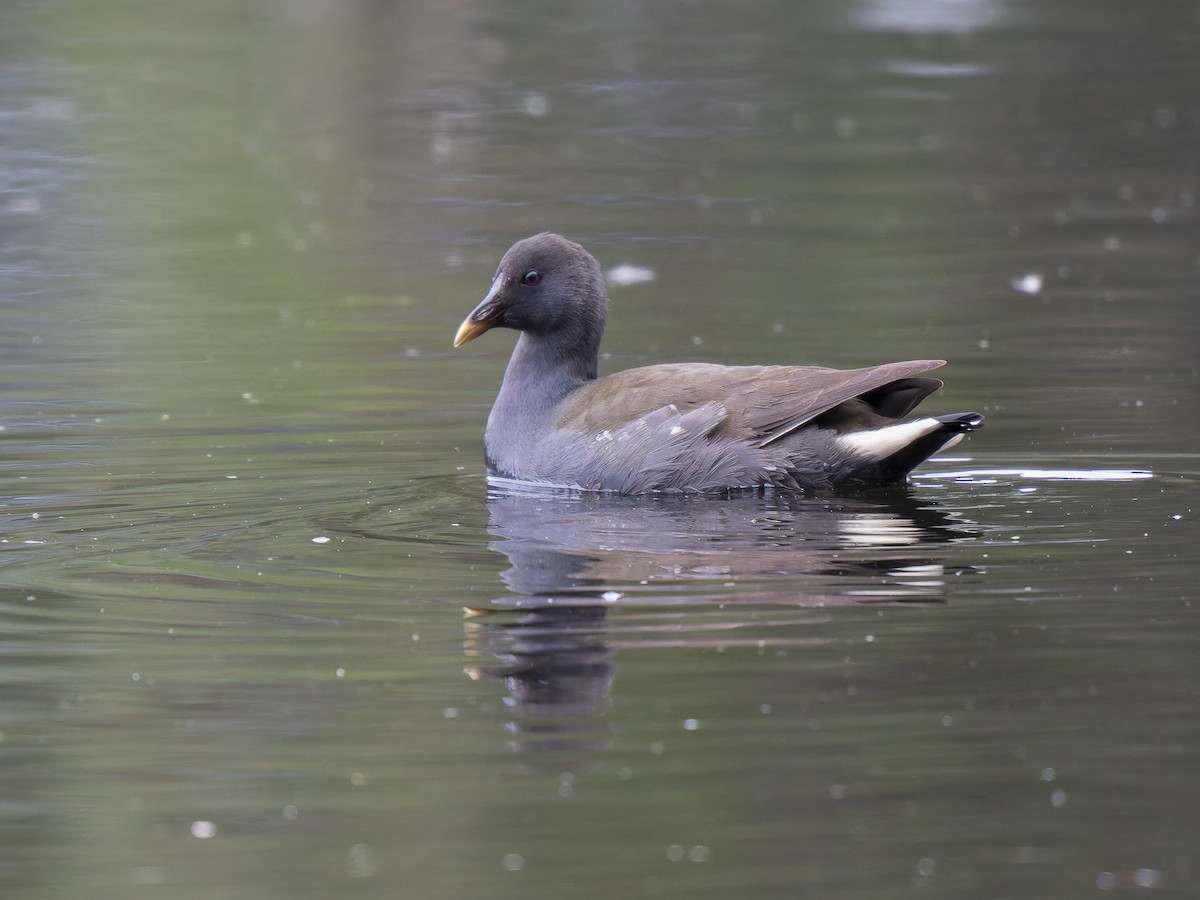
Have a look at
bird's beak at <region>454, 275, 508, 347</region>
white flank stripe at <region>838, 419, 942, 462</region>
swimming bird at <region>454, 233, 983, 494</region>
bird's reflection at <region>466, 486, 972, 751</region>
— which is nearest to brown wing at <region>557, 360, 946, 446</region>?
swimming bird at <region>454, 233, 983, 494</region>

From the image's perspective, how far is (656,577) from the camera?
21.3 feet

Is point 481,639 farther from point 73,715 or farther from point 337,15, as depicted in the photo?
point 337,15

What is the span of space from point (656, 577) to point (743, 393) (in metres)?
1.70

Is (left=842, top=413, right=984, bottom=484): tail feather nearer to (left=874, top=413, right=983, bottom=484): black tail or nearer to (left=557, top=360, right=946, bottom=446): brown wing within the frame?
(left=874, top=413, right=983, bottom=484): black tail

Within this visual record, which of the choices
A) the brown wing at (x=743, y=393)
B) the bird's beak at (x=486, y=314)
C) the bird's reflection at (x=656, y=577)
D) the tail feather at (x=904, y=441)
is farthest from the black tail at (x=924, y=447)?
the bird's beak at (x=486, y=314)

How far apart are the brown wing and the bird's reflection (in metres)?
0.32

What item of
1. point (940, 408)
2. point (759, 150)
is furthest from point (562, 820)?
point (759, 150)

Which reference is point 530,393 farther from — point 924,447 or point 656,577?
point 656,577

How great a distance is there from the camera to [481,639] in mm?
5855

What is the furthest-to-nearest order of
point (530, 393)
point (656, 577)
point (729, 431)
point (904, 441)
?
point (530, 393) → point (729, 431) → point (904, 441) → point (656, 577)

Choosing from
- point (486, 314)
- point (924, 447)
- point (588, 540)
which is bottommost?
point (588, 540)

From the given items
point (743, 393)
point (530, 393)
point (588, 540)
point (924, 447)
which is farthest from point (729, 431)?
point (530, 393)

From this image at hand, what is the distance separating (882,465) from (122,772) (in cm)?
383

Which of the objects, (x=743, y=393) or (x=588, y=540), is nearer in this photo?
(x=588, y=540)
